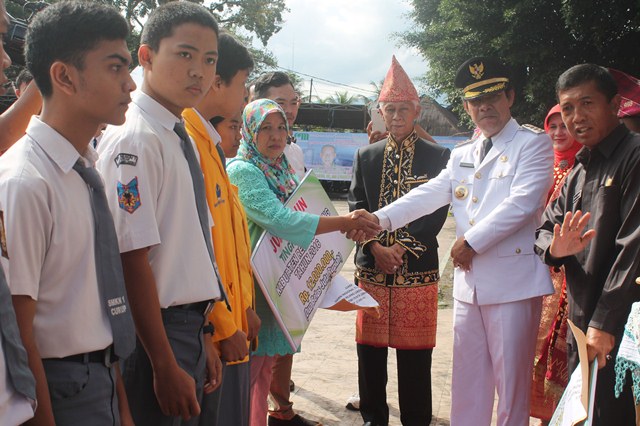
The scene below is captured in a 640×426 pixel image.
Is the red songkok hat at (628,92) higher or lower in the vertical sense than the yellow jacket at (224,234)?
higher

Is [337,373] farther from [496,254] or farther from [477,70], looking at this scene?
[477,70]

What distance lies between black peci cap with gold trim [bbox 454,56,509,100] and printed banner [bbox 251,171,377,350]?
0.98 m

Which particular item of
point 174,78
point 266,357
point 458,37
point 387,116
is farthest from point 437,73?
point 174,78

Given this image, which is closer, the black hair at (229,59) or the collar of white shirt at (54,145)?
the collar of white shirt at (54,145)

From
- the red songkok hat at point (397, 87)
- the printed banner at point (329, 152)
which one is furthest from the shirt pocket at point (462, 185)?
the printed banner at point (329, 152)

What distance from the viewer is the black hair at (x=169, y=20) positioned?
2125 millimetres

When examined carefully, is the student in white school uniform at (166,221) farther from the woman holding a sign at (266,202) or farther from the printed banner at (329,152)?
the printed banner at (329,152)

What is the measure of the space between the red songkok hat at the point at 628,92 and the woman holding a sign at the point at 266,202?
5.63 feet

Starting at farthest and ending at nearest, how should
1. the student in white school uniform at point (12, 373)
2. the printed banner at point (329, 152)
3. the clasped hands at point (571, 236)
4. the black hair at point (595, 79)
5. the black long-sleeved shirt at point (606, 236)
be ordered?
the printed banner at point (329, 152) → the black hair at point (595, 79) → the clasped hands at point (571, 236) → the black long-sleeved shirt at point (606, 236) → the student in white school uniform at point (12, 373)

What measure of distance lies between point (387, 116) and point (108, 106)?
8.49 feet

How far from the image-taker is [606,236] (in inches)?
103

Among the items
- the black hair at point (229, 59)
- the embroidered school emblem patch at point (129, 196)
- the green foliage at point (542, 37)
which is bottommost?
the embroidered school emblem patch at point (129, 196)

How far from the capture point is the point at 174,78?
211 cm

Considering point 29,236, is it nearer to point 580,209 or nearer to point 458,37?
point 580,209
